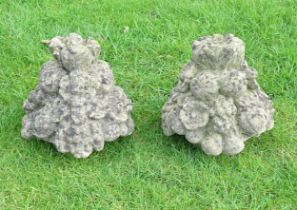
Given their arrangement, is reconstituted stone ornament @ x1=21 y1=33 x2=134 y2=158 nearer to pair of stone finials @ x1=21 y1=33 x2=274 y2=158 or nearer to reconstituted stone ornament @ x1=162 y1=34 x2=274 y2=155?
pair of stone finials @ x1=21 y1=33 x2=274 y2=158

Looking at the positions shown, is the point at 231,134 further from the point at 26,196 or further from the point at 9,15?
the point at 9,15

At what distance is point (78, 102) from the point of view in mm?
3352

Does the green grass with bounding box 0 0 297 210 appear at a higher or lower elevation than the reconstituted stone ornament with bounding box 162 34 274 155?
lower

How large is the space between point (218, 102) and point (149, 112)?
67cm

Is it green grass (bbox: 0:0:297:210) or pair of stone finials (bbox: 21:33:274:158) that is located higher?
pair of stone finials (bbox: 21:33:274:158)

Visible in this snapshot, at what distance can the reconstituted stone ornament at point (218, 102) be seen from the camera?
3.26 m

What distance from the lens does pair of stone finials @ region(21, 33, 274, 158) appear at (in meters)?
3.29

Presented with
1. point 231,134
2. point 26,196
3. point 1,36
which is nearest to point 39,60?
point 1,36

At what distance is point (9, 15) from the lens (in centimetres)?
473

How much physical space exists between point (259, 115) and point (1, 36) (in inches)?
81.1

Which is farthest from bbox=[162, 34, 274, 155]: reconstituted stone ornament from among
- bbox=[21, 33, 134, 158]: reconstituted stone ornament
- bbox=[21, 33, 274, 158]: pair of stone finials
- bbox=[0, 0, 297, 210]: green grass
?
bbox=[21, 33, 134, 158]: reconstituted stone ornament

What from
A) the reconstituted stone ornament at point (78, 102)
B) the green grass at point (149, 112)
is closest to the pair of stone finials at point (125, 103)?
the reconstituted stone ornament at point (78, 102)

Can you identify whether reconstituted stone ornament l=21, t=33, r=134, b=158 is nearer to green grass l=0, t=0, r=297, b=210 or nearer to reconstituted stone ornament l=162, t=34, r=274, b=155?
green grass l=0, t=0, r=297, b=210

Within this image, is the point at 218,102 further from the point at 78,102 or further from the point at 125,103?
the point at 78,102
